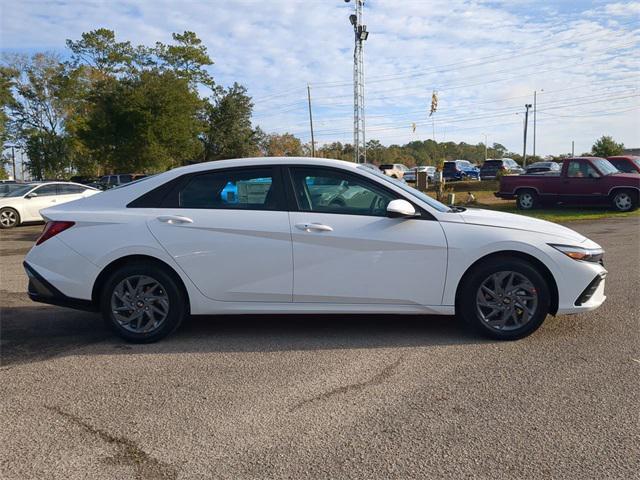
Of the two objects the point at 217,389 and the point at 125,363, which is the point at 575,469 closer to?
the point at 217,389

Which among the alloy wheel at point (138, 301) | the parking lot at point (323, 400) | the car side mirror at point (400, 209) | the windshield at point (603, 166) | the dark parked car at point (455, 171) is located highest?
the dark parked car at point (455, 171)

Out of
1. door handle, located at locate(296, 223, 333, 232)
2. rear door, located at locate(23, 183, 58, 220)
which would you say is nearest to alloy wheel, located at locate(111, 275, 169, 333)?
door handle, located at locate(296, 223, 333, 232)

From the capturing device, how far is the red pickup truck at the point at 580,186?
1759 centimetres

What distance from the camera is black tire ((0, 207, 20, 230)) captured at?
16.4 metres

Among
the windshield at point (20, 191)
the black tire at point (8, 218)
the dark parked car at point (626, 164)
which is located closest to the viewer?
the black tire at point (8, 218)

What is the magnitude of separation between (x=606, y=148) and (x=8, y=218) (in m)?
56.0

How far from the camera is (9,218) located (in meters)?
16.5

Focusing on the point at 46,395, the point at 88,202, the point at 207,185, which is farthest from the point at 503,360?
the point at 88,202

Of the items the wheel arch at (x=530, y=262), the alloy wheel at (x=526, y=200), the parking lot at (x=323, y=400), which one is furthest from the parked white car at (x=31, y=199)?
the alloy wheel at (x=526, y=200)

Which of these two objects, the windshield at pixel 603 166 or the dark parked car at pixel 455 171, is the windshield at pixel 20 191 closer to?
the windshield at pixel 603 166

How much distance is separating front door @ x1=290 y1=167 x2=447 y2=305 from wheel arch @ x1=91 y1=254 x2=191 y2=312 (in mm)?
1011

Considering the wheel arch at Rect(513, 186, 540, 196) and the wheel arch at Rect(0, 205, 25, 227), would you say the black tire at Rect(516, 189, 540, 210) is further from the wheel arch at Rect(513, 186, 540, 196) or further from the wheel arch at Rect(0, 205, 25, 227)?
the wheel arch at Rect(0, 205, 25, 227)

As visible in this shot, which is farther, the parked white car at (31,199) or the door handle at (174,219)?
the parked white car at (31,199)

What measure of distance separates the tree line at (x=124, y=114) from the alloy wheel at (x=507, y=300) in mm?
34332
